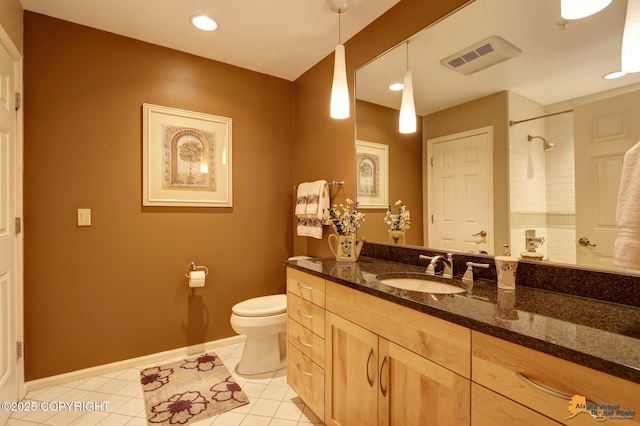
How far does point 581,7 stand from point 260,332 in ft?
7.27

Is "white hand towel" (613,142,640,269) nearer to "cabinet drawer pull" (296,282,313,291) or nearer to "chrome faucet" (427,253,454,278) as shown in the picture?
"chrome faucet" (427,253,454,278)

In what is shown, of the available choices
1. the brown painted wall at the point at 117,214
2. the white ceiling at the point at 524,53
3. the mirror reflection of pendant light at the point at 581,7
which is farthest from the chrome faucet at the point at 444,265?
the brown painted wall at the point at 117,214

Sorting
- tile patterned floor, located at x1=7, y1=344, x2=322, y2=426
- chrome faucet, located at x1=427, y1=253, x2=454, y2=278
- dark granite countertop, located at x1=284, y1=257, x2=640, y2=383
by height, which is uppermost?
chrome faucet, located at x1=427, y1=253, x2=454, y2=278

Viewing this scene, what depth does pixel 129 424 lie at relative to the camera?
164 centimetres

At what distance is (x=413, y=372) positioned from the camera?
1045 millimetres

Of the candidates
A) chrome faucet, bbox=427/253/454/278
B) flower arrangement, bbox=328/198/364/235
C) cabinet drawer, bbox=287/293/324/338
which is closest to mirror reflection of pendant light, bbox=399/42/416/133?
flower arrangement, bbox=328/198/364/235

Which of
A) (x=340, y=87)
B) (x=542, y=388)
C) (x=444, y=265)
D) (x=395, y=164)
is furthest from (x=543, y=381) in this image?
(x=340, y=87)

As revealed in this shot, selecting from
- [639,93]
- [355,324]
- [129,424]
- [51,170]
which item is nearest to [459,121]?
[639,93]

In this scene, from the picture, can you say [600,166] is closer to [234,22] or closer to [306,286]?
[306,286]

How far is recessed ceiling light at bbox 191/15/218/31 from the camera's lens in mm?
2007

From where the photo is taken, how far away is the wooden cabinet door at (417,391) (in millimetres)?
905

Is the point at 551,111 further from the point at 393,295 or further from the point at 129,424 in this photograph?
the point at 129,424

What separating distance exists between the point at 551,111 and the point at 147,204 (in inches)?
96.9

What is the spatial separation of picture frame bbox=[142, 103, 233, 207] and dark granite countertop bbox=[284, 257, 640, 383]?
1.57m
